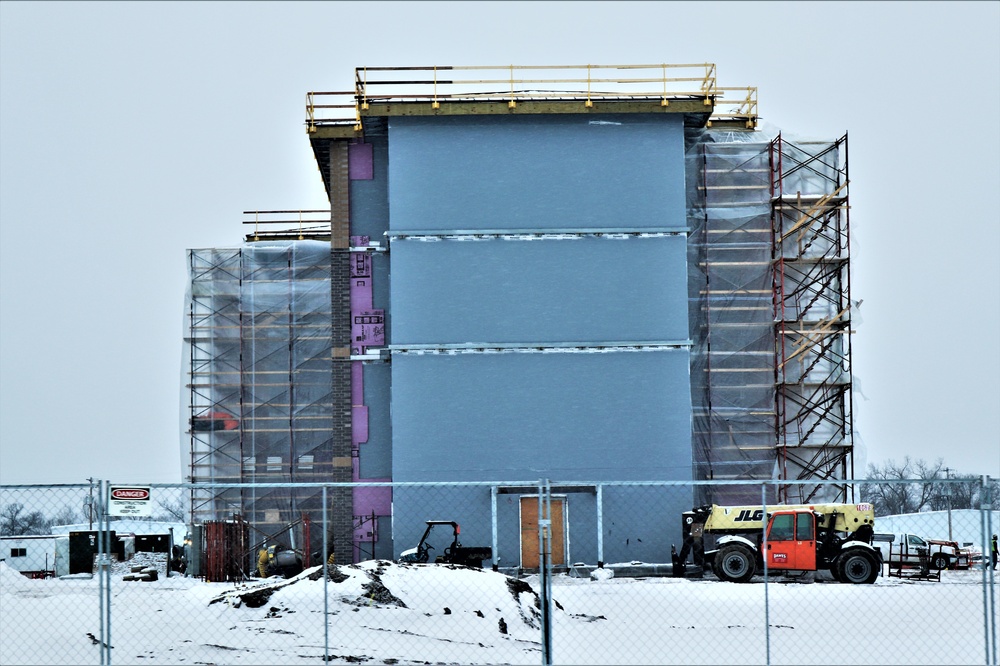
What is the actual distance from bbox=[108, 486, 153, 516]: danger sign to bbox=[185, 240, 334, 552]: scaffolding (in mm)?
24224

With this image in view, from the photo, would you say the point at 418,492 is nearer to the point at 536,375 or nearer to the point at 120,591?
the point at 536,375

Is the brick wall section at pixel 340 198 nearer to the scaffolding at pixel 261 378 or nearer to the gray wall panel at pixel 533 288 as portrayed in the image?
the gray wall panel at pixel 533 288

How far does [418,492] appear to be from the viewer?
3278 centimetres

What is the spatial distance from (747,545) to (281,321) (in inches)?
794

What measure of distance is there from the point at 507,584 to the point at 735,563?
10.1 meters

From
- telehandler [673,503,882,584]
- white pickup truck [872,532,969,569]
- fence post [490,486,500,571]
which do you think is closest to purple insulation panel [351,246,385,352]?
fence post [490,486,500,571]

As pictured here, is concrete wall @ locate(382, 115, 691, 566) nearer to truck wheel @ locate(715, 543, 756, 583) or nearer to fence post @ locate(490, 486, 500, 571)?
fence post @ locate(490, 486, 500, 571)

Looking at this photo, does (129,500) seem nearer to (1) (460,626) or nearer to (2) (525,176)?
(1) (460,626)

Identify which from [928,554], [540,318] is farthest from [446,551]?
[928,554]

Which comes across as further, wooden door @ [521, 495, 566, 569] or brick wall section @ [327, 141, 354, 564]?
brick wall section @ [327, 141, 354, 564]

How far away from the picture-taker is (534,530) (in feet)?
108

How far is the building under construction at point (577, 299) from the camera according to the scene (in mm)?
33031

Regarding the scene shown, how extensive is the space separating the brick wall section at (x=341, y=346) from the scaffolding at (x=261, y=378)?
5.86m

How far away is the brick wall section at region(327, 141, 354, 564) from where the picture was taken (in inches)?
1332
